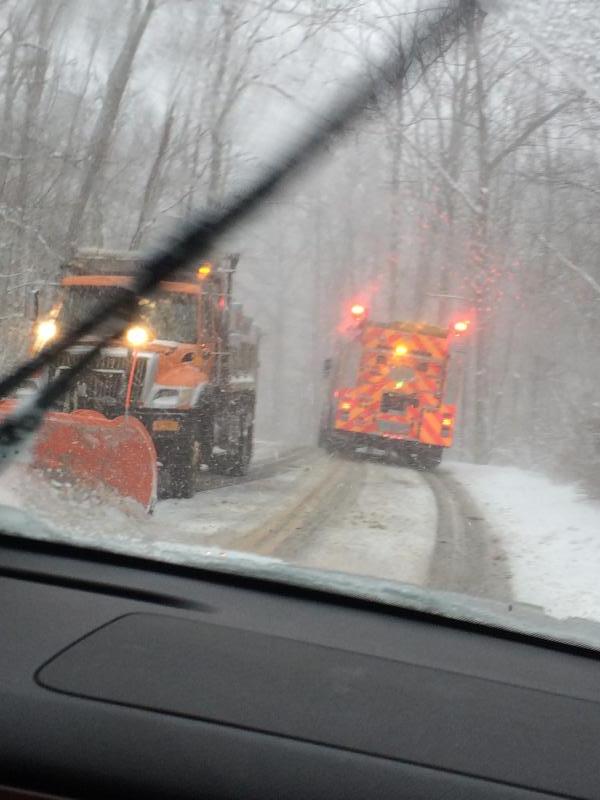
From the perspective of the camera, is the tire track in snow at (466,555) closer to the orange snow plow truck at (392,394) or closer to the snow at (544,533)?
the snow at (544,533)

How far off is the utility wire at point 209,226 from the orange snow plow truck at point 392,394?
3154mm

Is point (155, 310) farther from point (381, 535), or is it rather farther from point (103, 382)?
point (381, 535)

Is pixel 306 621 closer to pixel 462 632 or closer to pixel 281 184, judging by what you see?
pixel 462 632

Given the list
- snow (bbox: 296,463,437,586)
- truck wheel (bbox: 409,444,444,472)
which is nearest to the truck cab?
snow (bbox: 296,463,437,586)

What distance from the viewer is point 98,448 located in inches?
285

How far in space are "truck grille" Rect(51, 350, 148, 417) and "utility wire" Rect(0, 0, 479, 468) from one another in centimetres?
11

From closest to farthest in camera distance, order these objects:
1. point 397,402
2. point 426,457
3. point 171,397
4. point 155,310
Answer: point 155,310
point 171,397
point 426,457
point 397,402

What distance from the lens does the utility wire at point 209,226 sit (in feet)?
17.2

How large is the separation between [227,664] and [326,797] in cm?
67

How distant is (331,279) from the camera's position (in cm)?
804

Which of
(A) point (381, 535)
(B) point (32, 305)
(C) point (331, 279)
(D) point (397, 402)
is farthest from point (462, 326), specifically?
(D) point (397, 402)

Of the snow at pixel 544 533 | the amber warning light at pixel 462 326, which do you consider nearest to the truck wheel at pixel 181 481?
the snow at pixel 544 533

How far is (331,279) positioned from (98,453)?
2.46 meters

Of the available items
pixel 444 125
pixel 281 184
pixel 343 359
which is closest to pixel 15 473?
pixel 281 184
